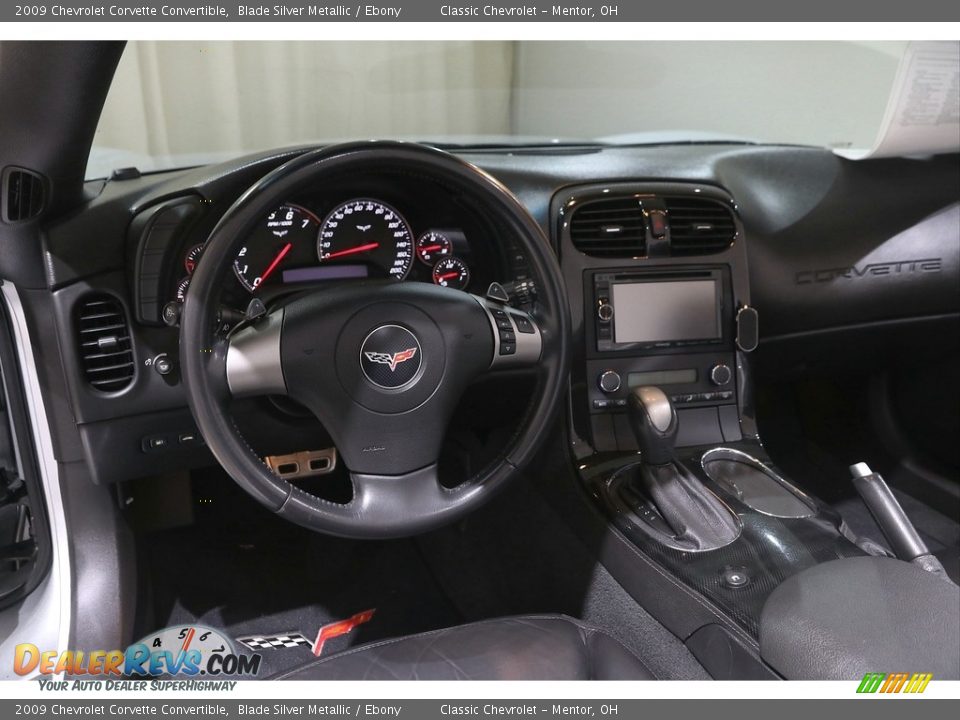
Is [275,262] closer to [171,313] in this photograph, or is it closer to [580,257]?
[171,313]

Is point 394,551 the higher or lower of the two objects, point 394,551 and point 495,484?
the lower

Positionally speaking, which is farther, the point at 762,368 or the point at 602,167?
the point at 762,368

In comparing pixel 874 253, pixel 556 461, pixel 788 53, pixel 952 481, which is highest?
pixel 788 53

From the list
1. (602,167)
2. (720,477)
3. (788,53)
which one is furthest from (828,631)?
(788,53)

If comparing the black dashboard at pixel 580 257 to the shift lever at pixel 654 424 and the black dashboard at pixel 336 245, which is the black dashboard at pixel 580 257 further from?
the shift lever at pixel 654 424

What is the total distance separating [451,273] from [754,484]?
70 cm

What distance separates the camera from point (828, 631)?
3.36 feet

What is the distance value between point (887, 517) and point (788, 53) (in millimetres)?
1341

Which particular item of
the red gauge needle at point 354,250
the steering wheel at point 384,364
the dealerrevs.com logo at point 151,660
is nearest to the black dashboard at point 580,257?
the red gauge needle at point 354,250

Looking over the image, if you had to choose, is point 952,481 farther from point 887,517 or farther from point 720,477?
point 887,517

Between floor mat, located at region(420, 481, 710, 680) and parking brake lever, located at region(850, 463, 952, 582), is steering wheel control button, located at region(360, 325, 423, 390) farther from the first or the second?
parking brake lever, located at region(850, 463, 952, 582)

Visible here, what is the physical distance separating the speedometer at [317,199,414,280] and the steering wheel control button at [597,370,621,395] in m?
0.46

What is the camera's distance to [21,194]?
1.20 metres

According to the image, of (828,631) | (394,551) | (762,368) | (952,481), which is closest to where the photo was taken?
(828,631)
